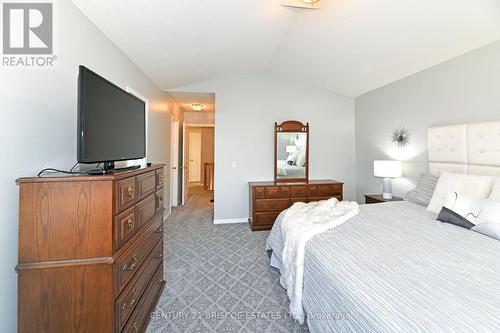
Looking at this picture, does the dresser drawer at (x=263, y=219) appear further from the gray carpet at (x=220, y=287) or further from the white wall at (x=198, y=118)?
the white wall at (x=198, y=118)

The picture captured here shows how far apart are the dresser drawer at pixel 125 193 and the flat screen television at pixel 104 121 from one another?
0.21 metres

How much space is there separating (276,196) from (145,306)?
8.78 feet

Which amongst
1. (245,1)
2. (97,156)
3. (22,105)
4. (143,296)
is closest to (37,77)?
(22,105)

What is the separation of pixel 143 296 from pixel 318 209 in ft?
5.84

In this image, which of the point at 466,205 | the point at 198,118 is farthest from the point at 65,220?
the point at 198,118

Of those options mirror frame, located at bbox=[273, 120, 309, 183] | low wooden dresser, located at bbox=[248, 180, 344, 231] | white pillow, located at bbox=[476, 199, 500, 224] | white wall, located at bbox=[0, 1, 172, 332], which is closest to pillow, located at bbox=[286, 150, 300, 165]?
mirror frame, located at bbox=[273, 120, 309, 183]

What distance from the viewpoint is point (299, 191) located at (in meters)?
4.03

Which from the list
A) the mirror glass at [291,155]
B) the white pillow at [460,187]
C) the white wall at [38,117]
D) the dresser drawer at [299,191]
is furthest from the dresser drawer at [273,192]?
the white wall at [38,117]

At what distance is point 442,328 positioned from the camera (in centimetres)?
81

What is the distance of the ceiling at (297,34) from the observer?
1991mm

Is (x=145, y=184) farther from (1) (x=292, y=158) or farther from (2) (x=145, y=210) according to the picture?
(1) (x=292, y=158)

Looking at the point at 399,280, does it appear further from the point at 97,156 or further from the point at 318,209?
the point at 97,156

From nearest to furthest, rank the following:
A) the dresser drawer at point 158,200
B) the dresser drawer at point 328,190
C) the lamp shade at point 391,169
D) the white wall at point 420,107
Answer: the dresser drawer at point 158,200
the white wall at point 420,107
the lamp shade at point 391,169
the dresser drawer at point 328,190

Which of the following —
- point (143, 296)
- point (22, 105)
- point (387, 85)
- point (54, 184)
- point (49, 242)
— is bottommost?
point (143, 296)
